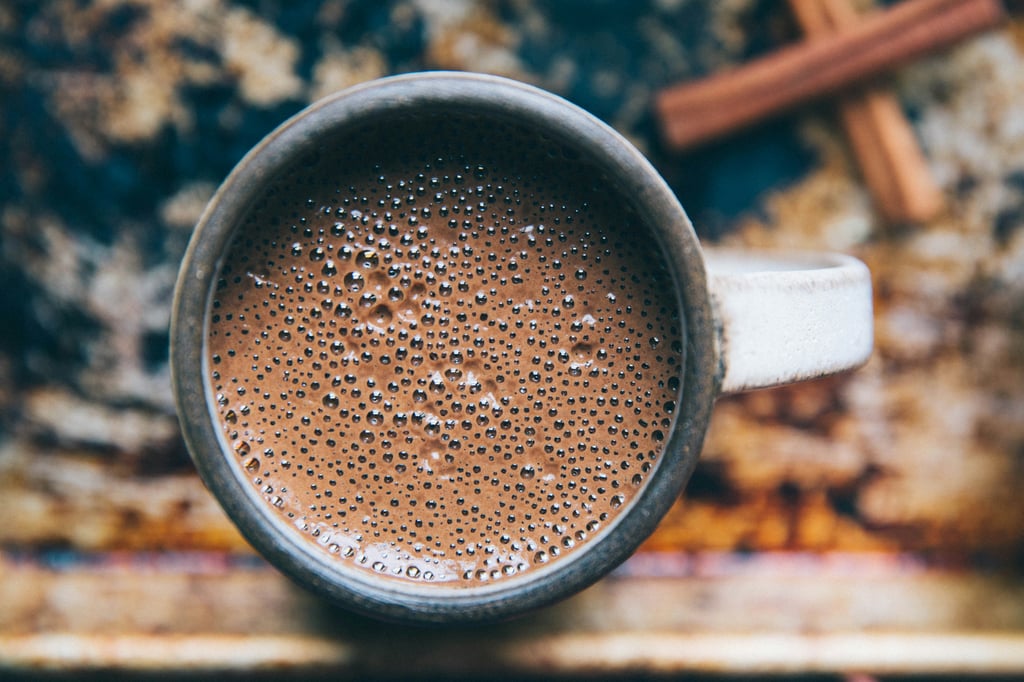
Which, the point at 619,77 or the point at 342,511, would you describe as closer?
→ the point at 342,511

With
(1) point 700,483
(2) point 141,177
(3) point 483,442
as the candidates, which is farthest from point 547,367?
A: (2) point 141,177

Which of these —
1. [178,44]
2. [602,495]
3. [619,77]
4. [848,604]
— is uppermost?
[178,44]

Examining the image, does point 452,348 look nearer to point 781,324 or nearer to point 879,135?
point 781,324

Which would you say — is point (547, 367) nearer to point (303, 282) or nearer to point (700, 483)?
point (303, 282)

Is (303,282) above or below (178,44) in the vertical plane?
below

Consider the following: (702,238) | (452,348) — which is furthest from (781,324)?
(702,238)

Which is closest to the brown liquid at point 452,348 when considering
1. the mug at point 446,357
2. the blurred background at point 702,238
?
the mug at point 446,357

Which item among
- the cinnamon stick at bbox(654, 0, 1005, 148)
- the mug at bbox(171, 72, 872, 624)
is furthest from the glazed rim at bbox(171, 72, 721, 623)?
the cinnamon stick at bbox(654, 0, 1005, 148)
